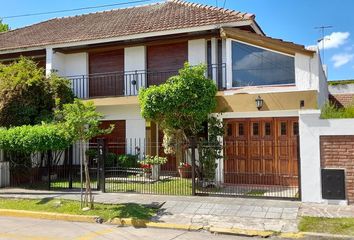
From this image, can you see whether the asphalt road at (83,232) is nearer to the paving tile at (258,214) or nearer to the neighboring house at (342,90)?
the paving tile at (258,214)

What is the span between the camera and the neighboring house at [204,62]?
12648mm

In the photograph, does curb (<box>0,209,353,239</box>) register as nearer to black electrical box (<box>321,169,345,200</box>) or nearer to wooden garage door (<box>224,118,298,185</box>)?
black electrical box (<box>321,169,345,200</box>)

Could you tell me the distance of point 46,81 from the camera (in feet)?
52.4

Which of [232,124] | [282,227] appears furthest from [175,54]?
[282,227]

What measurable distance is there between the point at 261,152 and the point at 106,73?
25.6 feet

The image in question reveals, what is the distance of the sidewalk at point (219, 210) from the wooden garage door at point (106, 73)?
6538 millimetres

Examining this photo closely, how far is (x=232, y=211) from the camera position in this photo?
9.45 meters

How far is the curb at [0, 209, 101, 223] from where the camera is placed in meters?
9.34

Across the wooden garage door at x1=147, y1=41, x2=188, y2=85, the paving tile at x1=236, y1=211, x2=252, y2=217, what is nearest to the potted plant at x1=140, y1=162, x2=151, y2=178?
the wooden garage door at x1=147, y1=41, x2=188, y2=85

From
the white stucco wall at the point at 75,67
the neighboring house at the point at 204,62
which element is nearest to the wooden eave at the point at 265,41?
the neighboring house at the point at 204,62

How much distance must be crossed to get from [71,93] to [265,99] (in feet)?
27.0

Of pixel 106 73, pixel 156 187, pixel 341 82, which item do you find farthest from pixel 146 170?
pixel 341 82

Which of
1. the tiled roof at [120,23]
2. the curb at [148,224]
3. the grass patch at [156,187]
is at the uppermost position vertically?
the tiled roof at [120,23]

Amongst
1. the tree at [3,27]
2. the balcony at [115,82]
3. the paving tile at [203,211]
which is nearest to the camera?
the paving tile at [203,211]
